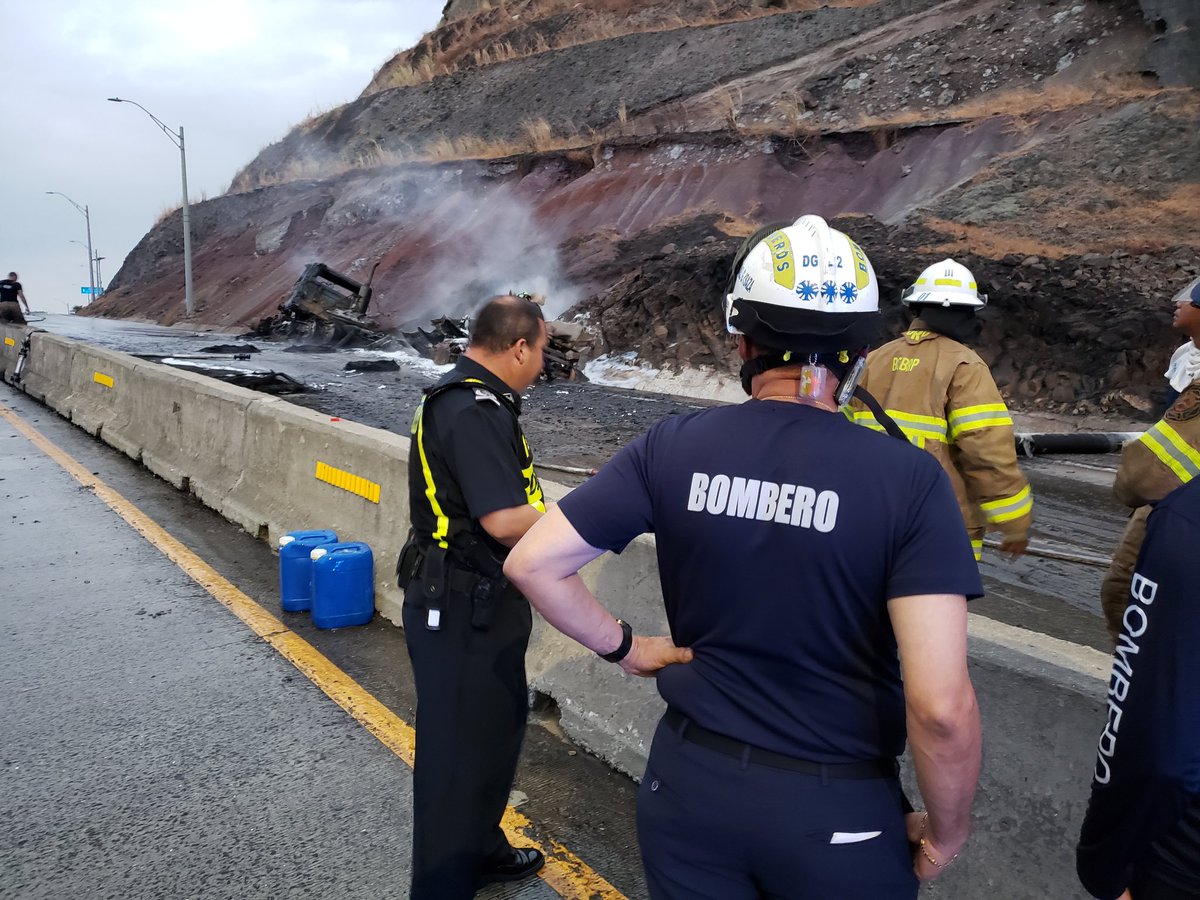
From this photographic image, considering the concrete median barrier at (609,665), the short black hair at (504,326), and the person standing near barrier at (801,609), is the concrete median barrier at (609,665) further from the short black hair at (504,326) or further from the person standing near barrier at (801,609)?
the short black hair at (504,326)

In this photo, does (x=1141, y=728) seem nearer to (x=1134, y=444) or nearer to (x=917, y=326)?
(x=1134, y=444)

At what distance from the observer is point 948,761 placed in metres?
1.56

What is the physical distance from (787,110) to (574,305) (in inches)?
502

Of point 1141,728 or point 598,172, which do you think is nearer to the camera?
point 1141,728

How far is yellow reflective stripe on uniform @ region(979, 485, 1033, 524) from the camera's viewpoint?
12.6ft

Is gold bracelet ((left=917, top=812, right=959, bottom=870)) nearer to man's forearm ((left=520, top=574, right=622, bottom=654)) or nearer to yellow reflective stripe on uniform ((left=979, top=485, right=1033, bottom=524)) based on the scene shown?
man's forearm ((left=520, top=574, right=622, bottom=654))

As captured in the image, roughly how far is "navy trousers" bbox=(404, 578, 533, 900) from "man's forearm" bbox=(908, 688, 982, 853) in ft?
4.70

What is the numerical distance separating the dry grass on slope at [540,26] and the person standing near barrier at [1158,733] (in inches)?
1716

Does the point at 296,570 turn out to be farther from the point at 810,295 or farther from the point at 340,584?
the point at 810,295

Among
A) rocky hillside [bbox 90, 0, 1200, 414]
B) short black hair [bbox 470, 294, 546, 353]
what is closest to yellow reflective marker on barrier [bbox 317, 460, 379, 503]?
short black hair [bbox 470, 294, 546, 353]

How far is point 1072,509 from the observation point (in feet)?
30.8

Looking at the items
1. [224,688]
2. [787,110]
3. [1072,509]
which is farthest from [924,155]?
[224,688]

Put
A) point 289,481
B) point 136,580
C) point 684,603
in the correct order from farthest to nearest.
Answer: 1. point 289,481
2. point 136,580
3. point 684,603

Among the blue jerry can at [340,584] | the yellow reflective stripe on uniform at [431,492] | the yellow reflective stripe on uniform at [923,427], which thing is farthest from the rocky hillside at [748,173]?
the yellow reflective stripe on uniform at [431,492]
